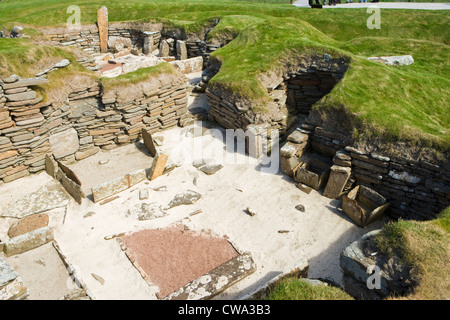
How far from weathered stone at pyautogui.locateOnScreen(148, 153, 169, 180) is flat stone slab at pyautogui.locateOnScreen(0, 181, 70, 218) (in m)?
2.45

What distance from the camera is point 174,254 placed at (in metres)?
7.83

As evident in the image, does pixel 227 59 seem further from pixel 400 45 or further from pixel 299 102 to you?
pixel 400 45

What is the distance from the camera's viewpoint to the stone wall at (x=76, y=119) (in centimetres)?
946

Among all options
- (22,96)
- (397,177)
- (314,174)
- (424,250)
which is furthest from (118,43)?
(424,250)

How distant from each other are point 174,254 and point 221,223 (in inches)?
61.0

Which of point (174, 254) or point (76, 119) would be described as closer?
point (174, 254)

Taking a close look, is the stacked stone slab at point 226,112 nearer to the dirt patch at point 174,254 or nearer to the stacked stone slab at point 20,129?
the dirt patch at point 174,254

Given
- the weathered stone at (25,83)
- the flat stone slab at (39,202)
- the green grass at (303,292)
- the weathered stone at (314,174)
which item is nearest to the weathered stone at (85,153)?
the flat stone slab at (39,202)

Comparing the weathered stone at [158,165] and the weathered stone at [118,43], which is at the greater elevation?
the weathered stone at [118,43]

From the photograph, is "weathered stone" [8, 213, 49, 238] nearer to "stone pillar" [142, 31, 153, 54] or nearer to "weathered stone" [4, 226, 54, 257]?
"weathered stone" [4, 226, 54, 257]

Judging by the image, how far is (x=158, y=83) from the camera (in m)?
11.9

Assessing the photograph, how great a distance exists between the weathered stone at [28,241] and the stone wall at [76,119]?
2926 millimetres

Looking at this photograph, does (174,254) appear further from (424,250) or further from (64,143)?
(64,143)
